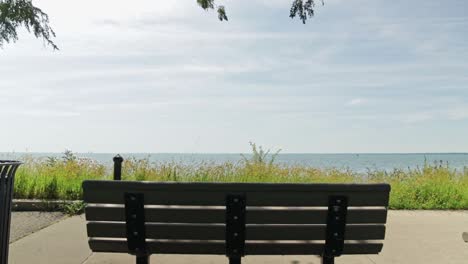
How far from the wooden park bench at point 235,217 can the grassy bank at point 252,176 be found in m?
6.23

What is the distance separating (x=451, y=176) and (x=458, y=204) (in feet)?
7.38

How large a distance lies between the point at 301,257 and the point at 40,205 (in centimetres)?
540

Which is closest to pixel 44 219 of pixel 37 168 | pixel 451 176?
pixel 37 168

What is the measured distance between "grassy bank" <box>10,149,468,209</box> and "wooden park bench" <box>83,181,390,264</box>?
20.4 ft

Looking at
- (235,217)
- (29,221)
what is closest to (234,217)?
(235,217)

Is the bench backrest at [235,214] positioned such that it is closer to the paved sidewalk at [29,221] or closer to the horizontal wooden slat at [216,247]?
the horizontal wooden slat at [216,247]

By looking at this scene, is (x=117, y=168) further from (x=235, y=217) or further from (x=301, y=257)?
(x=235, y=217)

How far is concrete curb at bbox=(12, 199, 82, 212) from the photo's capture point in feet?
30.4

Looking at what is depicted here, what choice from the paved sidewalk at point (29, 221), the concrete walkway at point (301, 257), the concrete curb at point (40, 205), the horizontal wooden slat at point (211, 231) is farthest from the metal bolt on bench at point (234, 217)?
the concrete curb at point (40, 205)

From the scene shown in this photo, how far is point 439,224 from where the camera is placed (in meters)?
8.20

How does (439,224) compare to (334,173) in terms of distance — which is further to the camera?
(334,173)

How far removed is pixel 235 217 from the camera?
381 centimetres

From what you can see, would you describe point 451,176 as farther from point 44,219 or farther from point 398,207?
point 44,219

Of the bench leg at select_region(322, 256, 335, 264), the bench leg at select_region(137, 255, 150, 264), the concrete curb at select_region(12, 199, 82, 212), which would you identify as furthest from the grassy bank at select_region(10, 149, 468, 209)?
the bench leg at select_region(322, 256, 335, 264)
